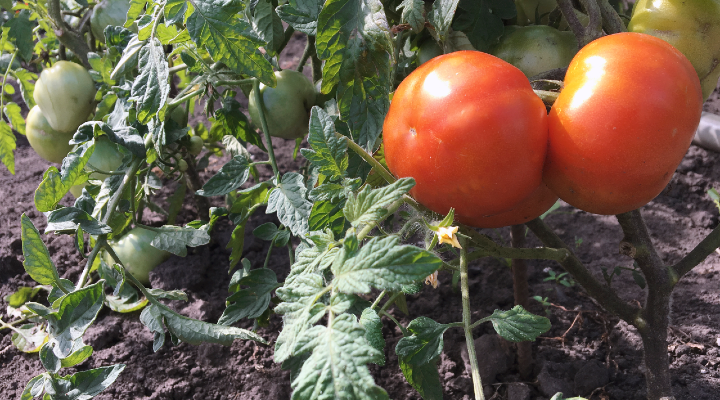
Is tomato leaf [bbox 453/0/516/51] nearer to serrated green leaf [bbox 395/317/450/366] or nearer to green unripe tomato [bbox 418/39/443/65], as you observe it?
green unripe tomato [bbox 418/39/443/65]

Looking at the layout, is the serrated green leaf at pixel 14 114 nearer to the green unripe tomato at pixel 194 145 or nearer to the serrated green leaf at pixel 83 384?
A: the green unripe tomato at pixel 194 145

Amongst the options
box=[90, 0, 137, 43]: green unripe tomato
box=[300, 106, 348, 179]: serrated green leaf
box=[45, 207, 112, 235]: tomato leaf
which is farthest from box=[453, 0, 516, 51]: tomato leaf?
box=[90, 0, 137, 43]: green unripe tomato

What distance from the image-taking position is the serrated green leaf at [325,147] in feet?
2.23

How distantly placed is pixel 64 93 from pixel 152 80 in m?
0.70

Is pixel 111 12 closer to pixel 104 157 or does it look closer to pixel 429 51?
pixel 104 157

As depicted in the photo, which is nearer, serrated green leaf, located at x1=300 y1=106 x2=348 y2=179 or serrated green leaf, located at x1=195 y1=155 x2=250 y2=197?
serrated green leaf, located at x1=300 y1=106 x2=348 y2=179

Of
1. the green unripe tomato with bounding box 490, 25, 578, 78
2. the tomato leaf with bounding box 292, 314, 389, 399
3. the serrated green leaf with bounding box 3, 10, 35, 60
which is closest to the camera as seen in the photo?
the tomato leaf with bounding box 292, 314, 389, 399

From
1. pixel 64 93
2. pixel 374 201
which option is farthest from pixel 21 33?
pixel 374 201

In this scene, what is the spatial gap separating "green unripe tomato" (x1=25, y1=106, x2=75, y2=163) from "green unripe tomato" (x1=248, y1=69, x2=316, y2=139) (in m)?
0.70

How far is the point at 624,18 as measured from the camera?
3.16 ft

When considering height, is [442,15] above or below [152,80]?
above

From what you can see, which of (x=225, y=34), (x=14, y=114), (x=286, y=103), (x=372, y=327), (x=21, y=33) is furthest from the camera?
(x=14, y=114)

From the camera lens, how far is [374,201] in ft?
1.97

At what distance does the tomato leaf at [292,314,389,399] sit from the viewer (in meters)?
0.50
